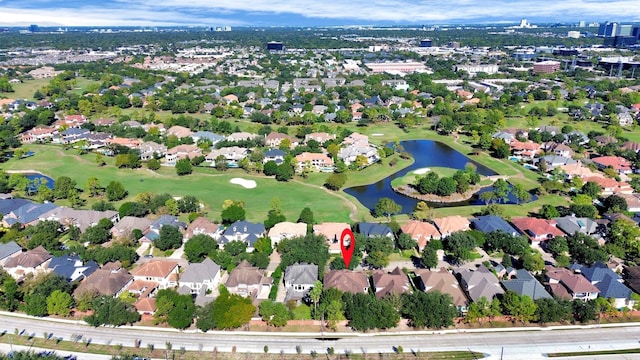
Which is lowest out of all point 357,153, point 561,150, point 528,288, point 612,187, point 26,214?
point 26,214

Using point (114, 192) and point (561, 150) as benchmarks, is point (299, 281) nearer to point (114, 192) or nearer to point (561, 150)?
point (114, 192)

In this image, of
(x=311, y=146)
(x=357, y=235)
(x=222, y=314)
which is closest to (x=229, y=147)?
(x=311, y=146)

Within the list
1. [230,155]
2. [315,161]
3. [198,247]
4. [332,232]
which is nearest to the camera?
[198,247]

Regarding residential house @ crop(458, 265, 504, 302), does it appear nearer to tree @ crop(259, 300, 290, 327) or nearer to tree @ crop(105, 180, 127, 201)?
tree @ crop(259, 300, 290, 327)

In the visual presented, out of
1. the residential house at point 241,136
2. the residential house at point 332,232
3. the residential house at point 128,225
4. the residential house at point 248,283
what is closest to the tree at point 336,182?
the residential house at point 332,232

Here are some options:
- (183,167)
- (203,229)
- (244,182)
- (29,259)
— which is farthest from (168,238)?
(183,167)

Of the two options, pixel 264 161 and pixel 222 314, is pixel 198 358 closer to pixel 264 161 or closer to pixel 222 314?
pixel 222 314

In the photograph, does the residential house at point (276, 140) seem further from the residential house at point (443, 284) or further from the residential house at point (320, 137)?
the residential house at point (443, 284)
